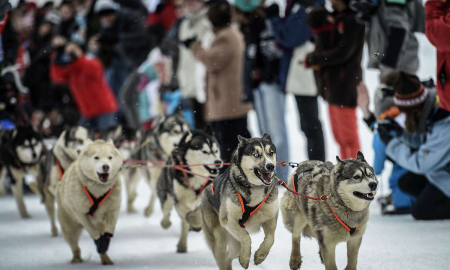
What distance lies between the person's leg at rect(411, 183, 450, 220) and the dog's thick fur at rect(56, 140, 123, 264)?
2.13m

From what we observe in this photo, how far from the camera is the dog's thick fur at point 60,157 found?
14.9 ft

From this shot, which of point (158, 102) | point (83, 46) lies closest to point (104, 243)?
point (158, 102)

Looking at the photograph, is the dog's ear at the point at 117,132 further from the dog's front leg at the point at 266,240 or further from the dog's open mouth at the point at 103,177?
the dog's front leg at the point at 266,240

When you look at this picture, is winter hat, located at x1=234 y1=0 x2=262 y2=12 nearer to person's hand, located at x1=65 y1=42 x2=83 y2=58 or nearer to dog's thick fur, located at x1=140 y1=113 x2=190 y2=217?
dog's thick fur, located at x1=140 y1=113 x2=190 y2=217

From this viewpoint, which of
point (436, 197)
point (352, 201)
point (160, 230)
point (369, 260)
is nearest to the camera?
point (352, 201)

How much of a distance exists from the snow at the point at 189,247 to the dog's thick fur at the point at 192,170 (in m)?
0.27

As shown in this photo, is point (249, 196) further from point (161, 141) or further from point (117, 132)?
point (117, 132)

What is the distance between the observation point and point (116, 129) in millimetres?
5910

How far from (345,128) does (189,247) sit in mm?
1440

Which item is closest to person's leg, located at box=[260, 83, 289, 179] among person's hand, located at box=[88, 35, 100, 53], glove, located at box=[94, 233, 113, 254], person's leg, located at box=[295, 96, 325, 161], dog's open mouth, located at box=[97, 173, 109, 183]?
person's leg, located at box=[295, 96, 325, 161]

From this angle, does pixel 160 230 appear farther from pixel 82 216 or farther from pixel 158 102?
pixel 158 102

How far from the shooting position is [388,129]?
4.33 metres

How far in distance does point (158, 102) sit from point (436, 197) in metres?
4.63

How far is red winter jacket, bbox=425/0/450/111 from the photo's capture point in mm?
3416
